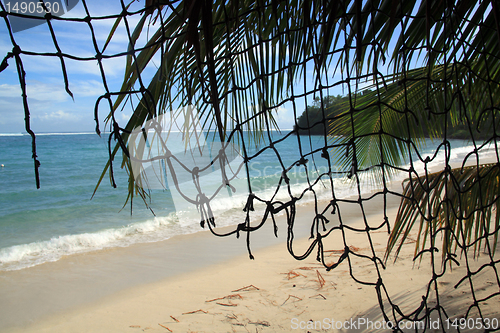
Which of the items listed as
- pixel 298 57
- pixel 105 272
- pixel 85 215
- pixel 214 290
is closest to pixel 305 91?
pixel 298 57

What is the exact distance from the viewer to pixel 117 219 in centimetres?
732

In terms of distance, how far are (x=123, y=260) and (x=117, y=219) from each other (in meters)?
3.05

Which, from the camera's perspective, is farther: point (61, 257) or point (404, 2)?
point (61, 257)

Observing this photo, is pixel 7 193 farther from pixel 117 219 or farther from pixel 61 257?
pixel 61 257

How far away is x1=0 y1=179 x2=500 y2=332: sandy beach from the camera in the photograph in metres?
2.61

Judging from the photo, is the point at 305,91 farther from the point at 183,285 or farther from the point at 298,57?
the point at 183,285

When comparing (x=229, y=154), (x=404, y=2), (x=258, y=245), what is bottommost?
(x=258, y=245)

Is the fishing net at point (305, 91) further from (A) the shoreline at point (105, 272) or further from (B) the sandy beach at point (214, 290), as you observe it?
(A) the shoreline at point (105, 272)

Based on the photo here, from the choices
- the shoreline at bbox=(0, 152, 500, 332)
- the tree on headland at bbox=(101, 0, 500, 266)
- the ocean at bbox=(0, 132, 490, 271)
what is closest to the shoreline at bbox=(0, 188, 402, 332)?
the shoreline at bbox=(0, 152, 500, 332)

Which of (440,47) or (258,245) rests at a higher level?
(440,47)

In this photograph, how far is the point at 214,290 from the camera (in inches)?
131

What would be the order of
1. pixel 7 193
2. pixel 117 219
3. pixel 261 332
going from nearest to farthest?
1. pixel 261 332
2. pixel 117 219
3. pixel 7 193

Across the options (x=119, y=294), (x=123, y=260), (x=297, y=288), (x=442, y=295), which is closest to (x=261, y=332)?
(x=297, y=288)

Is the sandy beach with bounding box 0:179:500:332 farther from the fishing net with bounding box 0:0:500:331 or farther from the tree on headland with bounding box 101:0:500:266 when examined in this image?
the tree on headland with bounding box 101:0:500:266
